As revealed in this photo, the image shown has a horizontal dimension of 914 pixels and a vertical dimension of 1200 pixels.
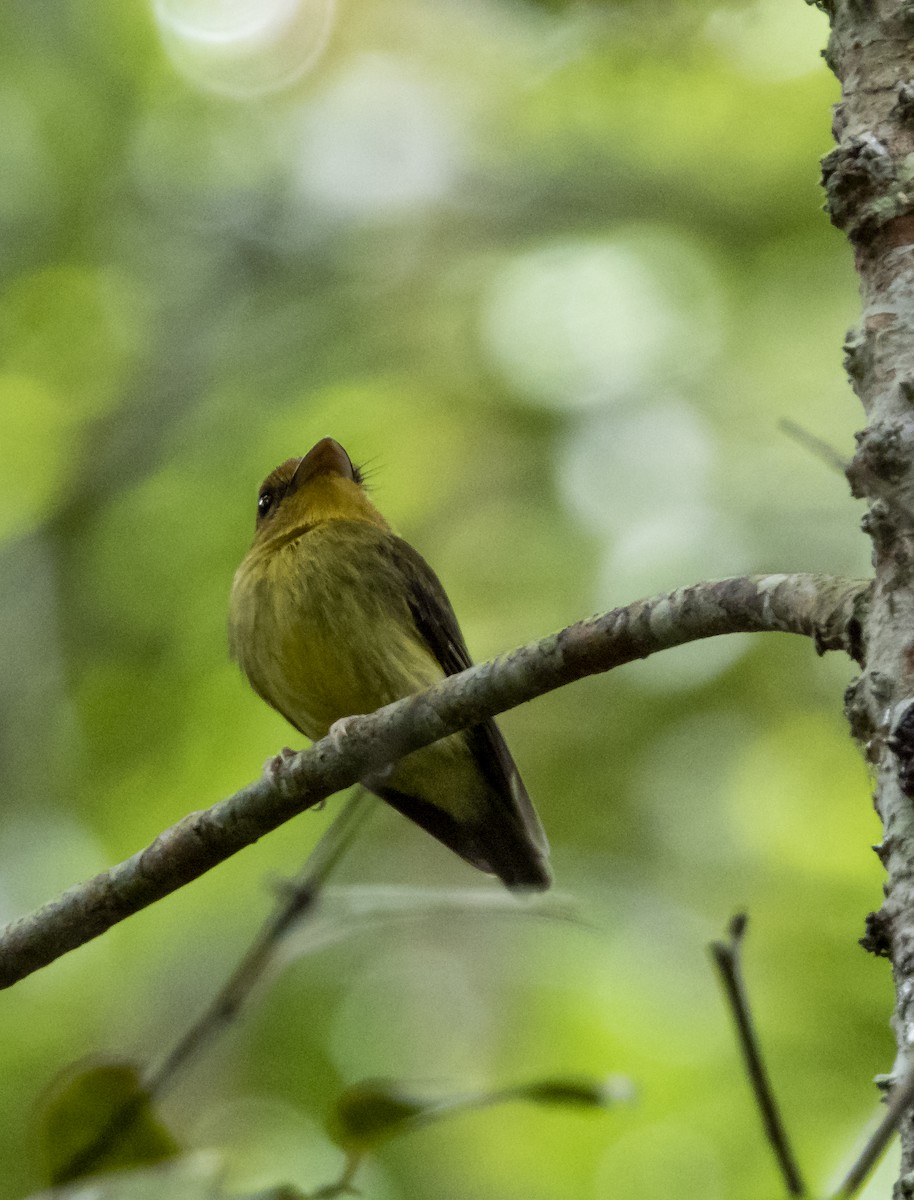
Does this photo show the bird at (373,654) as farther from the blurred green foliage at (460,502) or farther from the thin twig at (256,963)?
the thin twig at (256,963)

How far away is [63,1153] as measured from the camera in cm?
203

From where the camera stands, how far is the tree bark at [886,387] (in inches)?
85.4

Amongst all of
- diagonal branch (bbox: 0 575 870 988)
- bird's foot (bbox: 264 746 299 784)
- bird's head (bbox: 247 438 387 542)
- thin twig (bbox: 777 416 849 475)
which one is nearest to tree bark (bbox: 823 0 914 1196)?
thin twig (bbox: 777 416 849 475)

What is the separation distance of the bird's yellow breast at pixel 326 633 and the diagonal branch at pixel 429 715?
1.32 m

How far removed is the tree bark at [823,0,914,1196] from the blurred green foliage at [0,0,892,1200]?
3504 millimetres

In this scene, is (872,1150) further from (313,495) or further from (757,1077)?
(313,495)

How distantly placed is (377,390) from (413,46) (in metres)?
3.14

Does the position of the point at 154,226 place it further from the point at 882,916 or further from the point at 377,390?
the point at 882,916

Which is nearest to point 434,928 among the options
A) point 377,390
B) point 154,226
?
point 377,390

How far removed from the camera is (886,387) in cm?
259

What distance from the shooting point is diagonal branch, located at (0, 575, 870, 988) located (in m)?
2.86

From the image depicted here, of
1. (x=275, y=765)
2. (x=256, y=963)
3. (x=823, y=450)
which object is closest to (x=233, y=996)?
(x=256, y=963)

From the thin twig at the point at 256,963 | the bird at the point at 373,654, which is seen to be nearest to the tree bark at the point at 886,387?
the thin twig at the point at 256,963

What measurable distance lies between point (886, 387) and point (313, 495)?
3.65 m
